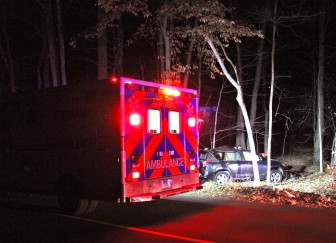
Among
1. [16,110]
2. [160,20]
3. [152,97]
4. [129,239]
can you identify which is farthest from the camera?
[160,20]

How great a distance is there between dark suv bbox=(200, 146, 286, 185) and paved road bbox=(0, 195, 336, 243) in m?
4.67

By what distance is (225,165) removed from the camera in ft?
52.4

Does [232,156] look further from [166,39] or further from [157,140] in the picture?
[157,140]

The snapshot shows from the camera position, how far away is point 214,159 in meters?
15.9

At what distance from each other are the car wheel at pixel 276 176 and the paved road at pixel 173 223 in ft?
21.9

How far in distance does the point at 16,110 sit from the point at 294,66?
25.4 metres

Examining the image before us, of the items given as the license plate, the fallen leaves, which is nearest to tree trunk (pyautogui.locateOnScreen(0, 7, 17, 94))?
the fallen leaves

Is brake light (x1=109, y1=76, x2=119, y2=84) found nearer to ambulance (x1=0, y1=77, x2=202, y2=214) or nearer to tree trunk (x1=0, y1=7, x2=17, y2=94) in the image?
ambulance (x1=0, y1=77, x2=202, y2=214)

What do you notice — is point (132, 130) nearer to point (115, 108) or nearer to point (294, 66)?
point (115, 108)

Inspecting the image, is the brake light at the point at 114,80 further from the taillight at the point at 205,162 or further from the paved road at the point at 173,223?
the taillight at the point at 205,162

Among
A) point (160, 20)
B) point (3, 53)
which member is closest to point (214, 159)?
point (160, 20)

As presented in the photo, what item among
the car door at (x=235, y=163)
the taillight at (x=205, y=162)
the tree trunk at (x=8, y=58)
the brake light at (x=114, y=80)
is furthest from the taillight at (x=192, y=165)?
the tree trunk at (x=8, y=58)

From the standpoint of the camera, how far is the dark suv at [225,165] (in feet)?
51.7

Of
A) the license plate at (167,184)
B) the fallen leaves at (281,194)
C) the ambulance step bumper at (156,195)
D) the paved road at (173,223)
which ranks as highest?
the license plate at (167,184)
